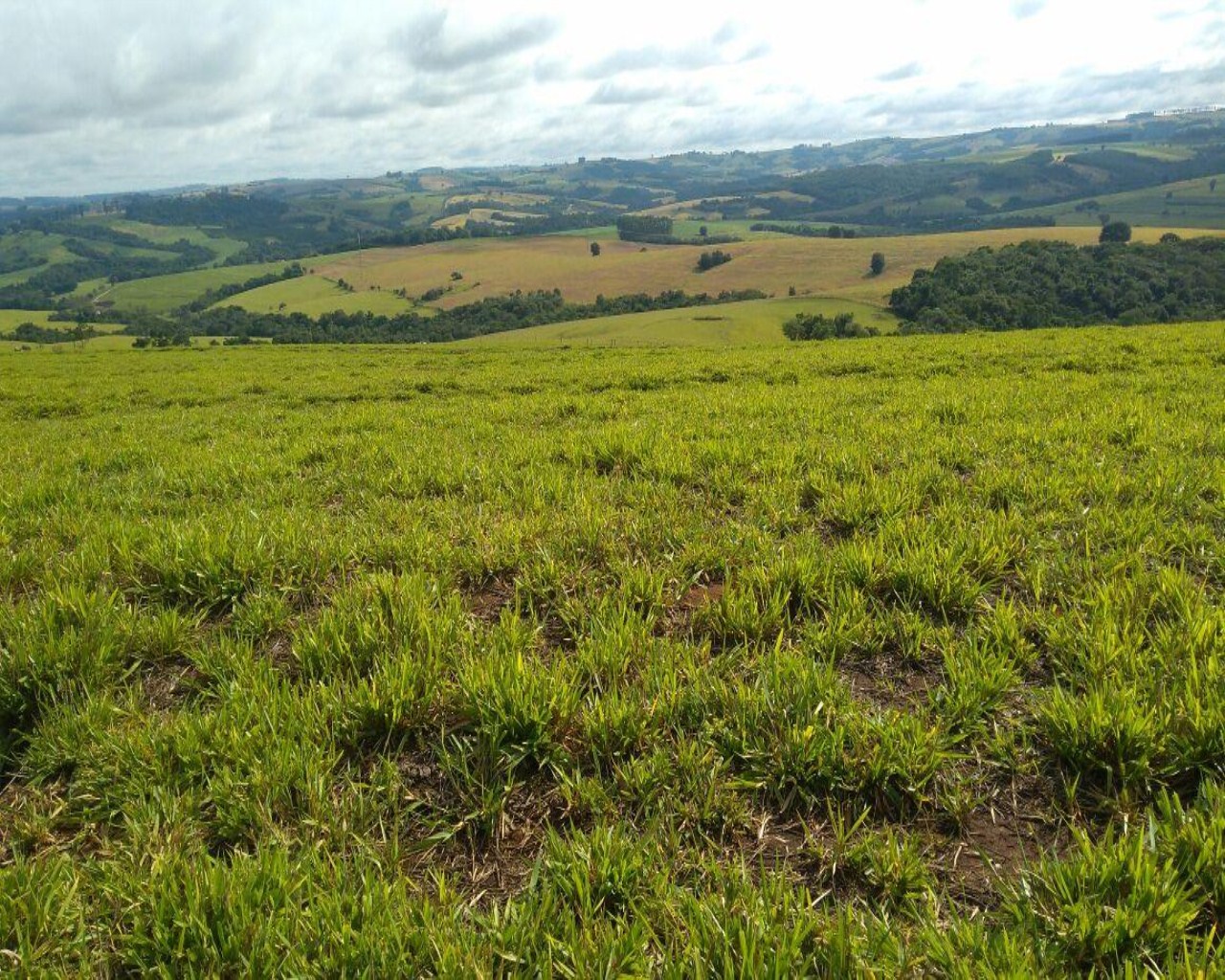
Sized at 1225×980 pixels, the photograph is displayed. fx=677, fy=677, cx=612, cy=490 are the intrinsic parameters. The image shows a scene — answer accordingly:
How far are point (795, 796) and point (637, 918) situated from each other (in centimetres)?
100

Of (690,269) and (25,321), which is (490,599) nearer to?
(690,269)

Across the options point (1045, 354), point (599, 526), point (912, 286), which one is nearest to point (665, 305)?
point (912, 286)

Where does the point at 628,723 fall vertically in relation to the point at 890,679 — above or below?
above

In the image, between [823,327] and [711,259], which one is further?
[711,259]

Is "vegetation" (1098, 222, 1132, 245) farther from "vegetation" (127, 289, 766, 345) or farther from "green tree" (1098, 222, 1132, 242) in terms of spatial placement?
"vegetation" (127, 289, 766, 345)

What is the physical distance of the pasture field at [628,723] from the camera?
229cm

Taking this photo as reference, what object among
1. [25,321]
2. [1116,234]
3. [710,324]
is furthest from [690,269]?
[25,321]

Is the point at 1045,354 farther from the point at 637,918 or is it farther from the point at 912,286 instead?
the point at 912,286

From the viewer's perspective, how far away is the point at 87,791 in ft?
9.84

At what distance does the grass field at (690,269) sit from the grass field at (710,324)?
29.9ft

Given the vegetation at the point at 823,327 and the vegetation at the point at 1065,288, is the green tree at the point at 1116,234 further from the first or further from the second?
the vegetation at the point at 823,327

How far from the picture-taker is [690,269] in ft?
511

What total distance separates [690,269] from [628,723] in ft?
531

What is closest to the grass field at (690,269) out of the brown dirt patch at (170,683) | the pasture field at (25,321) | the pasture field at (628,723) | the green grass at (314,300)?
the green grass at (314,300)
